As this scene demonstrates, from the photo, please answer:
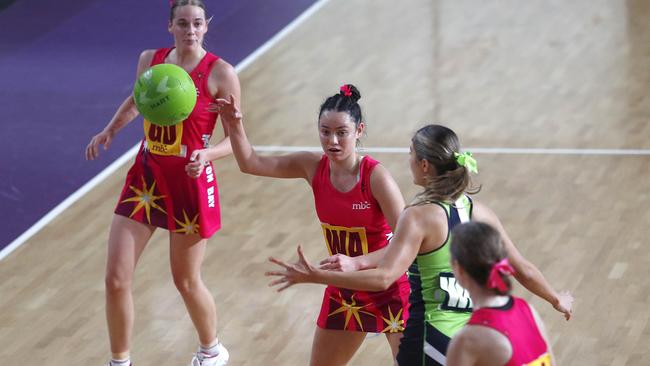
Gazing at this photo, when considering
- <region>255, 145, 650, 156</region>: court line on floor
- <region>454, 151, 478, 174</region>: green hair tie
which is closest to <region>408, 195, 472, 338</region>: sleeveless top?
<region>454, 151, 478, 174</region>: green hair tie

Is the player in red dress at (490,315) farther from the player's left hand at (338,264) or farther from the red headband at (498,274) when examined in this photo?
the player's left hand at (338,264)

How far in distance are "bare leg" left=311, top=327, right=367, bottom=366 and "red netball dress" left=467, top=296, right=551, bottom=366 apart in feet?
5.13

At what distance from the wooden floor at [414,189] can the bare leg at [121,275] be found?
0.55 metres

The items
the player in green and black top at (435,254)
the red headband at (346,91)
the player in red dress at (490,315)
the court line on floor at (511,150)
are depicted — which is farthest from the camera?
the court line on floor at (511,150)

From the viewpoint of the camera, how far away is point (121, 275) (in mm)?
5754

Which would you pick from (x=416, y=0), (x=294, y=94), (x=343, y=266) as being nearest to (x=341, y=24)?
(x=416, y=0)


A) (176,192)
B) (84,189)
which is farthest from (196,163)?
Result: (84,189)

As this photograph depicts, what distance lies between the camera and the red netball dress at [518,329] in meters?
3.50

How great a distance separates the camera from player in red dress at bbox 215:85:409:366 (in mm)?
4949

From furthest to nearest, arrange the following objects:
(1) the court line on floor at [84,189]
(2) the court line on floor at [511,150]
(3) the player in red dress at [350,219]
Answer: (2) the court line on floor at [511,150] → (1) the court line on floor at [84,189] → (3) the player in red dress at [350,219]

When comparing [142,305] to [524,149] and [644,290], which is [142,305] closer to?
[644,290]

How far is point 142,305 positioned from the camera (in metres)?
7.11

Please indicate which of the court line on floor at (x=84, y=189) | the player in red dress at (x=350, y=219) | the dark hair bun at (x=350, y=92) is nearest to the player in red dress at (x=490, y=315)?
the player in red dress at (x=350, y=219)

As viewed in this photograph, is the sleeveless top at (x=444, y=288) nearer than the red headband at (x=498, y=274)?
No
